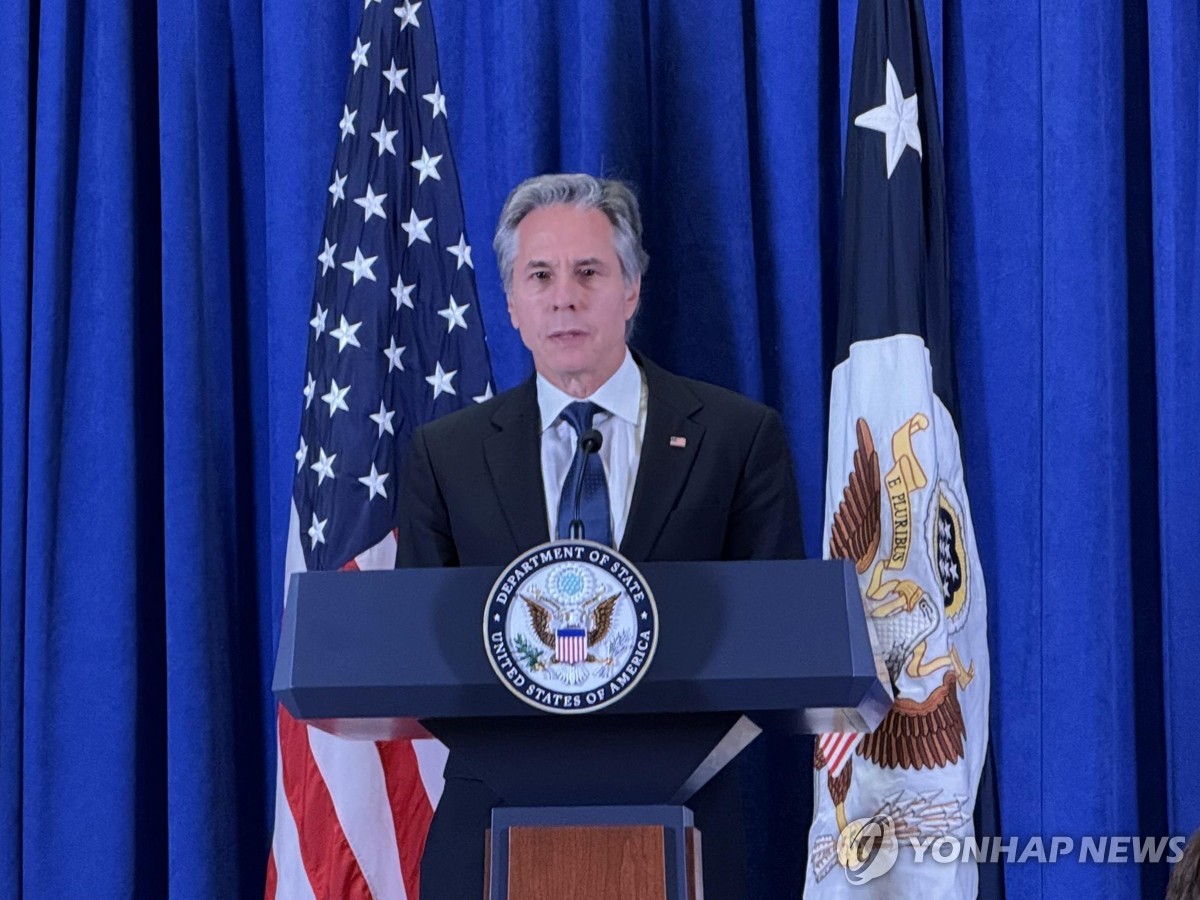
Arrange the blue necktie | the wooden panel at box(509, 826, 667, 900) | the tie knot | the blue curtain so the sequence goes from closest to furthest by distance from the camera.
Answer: the wooden panel at box(509, 826, 667, 900) → the blue necktie → the tie knot → the blue curtain

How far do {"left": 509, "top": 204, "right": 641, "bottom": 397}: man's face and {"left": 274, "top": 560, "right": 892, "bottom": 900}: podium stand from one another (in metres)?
0.81

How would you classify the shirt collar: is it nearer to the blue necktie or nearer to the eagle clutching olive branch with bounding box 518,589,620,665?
the blue necktie

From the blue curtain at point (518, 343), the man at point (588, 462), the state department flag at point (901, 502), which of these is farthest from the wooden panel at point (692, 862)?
the blue curtain at point (518, 343)

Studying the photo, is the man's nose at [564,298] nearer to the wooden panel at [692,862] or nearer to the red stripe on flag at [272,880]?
the wooden panel at [692,862]

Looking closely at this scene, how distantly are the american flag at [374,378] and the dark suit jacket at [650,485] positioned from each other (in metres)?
0.77

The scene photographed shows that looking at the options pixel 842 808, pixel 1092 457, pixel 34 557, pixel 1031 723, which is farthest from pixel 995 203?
pixel 34 557

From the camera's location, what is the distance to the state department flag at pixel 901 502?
290 centimetres

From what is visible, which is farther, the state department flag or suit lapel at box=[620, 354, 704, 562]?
the state department flag

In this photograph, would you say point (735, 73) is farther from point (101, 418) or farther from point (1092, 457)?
point (101, 418)

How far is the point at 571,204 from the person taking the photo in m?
2.46

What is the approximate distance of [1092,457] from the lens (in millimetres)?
3174

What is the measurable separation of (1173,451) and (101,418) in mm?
2372

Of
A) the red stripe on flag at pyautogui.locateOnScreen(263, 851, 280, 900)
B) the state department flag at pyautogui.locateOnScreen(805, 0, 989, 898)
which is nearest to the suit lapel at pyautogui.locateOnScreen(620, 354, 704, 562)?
the state department flag at pyautogui.locateOnScreen(805, 0, 989, 898)

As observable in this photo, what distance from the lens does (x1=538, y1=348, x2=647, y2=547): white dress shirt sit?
2345 millimetres
